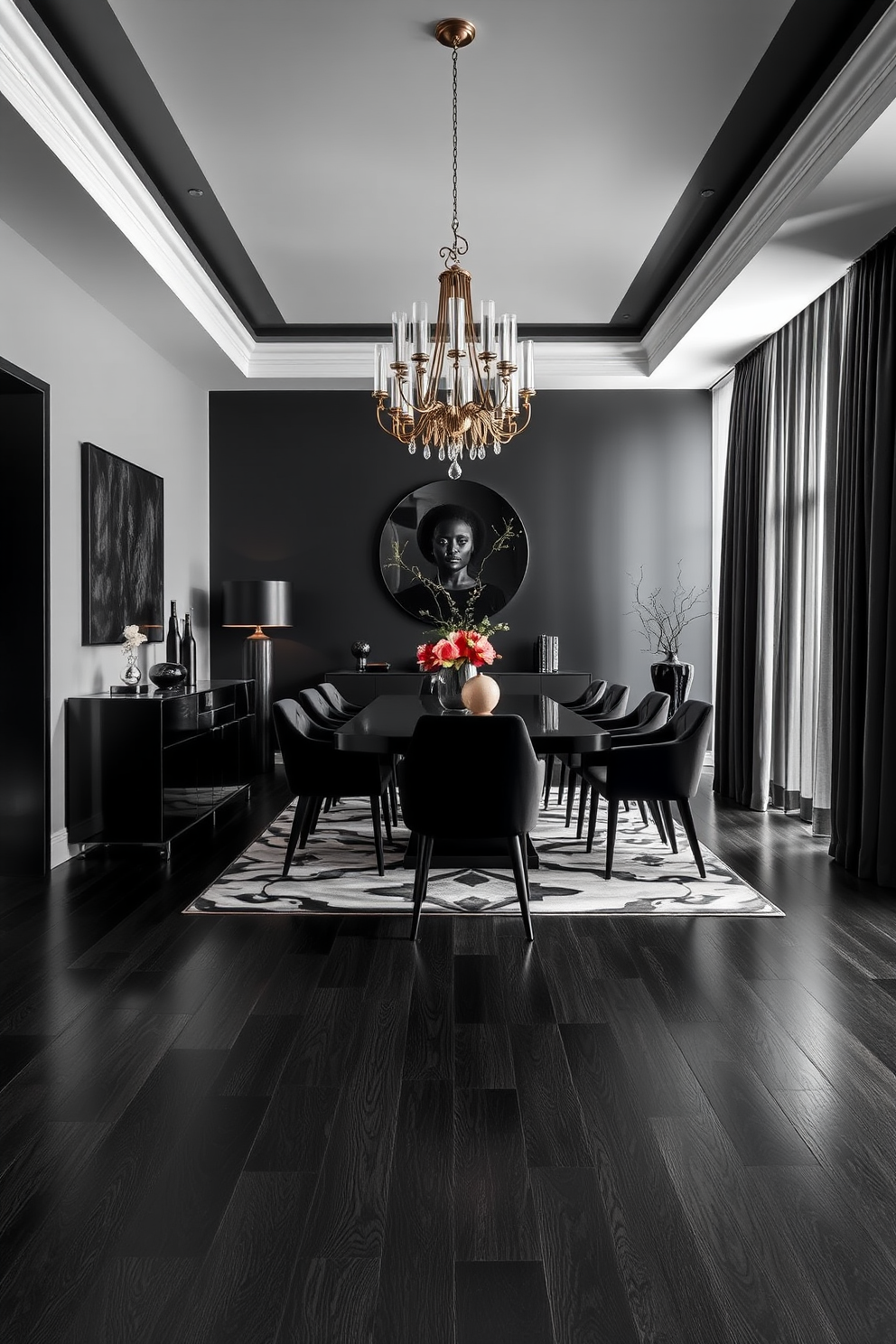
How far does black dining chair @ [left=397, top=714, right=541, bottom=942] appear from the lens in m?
3.31

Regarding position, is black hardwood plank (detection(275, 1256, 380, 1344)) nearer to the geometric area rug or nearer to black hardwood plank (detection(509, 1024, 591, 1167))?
black hardwood plank (detection(509, 1024, 591, 1167))

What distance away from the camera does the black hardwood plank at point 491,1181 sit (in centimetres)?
168

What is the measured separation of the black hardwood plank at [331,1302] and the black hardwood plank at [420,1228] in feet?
0.07

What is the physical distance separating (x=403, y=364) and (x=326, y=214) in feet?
4.01

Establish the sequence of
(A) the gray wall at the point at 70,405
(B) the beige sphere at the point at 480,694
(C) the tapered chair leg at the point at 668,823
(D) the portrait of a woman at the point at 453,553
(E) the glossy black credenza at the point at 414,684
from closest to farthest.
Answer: (B) the beige sphere at the point at 480,694
(A) the gray wall at the point at 70,405
(C) the tapered chair leg at the point at 668,823
(E) the glossy black credenza at the point at 414,684
(D) the portrait of a woman at the point at 453,553

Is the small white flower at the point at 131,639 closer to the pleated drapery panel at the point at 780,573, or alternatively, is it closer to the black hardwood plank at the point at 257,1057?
the black hardwood plank at the point at 257,1057

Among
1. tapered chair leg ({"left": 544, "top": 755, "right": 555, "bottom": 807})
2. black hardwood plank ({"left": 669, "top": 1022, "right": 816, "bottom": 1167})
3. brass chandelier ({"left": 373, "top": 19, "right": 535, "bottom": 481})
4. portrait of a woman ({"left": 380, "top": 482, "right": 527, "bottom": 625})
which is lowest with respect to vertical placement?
black hardwood plank ({"left": 669, "top": 1022, "right": 816, "bottom": 1167})

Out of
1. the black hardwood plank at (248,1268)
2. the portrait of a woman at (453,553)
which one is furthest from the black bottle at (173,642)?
the black hardwood plank at (248,1268)

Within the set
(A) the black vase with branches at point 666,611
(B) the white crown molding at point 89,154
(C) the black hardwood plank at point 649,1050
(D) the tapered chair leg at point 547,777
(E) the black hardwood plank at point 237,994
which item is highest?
(B) the white crown molding at point 89,154

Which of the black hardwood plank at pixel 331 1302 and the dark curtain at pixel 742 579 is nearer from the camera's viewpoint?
the black hardwood plank at pixel 331 1302

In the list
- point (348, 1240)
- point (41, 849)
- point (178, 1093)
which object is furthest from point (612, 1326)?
point (41, 849)

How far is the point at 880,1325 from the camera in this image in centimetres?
148

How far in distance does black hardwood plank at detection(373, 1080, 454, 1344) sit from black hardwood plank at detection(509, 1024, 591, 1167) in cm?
17

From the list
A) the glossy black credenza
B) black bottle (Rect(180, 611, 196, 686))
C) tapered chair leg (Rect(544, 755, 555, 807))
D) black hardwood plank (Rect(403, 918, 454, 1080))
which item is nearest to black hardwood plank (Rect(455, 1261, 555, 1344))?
black hardwood plank (Rect(403, 918, 454, 1080))
